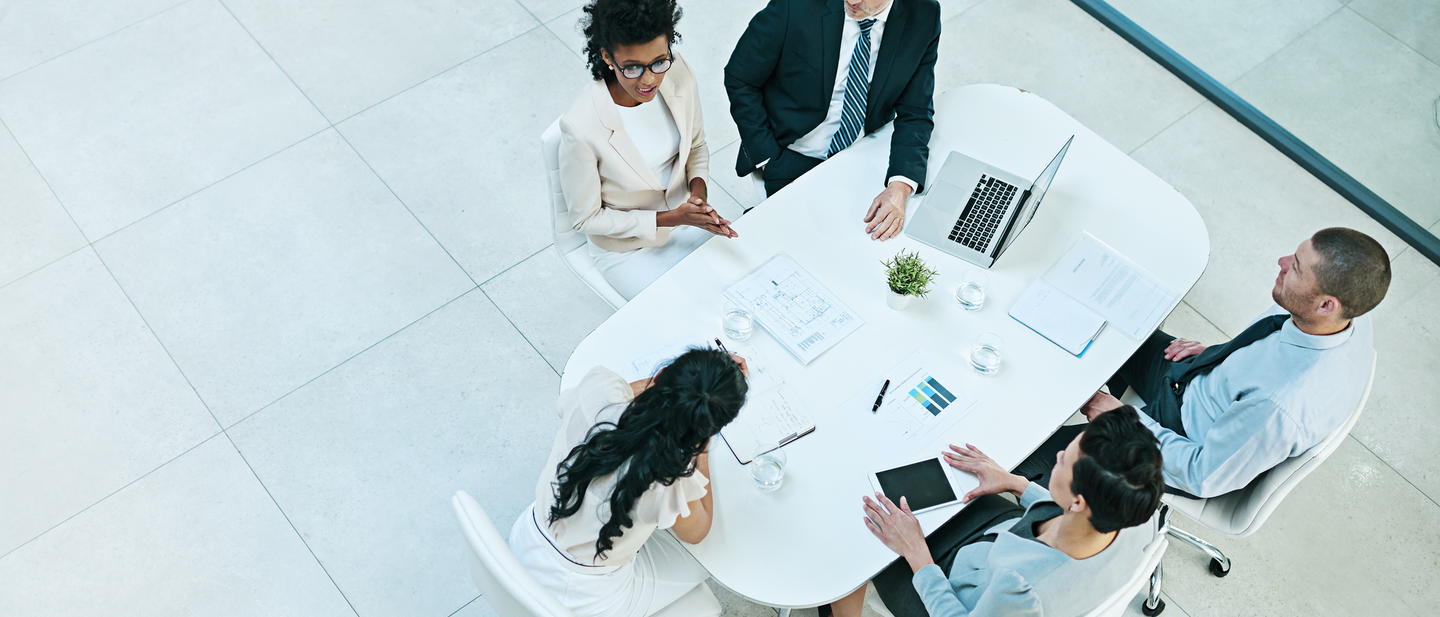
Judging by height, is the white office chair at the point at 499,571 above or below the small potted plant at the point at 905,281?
below

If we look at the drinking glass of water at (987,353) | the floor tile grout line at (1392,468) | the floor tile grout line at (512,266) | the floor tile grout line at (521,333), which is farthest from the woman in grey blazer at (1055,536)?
the floor tile grout line at (512,266)

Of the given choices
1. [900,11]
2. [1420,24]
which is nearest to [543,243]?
[900,11]

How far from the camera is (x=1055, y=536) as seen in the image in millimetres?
1870

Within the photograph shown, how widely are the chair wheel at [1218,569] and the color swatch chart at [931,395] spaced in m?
1.30

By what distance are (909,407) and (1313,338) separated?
94 centimetres

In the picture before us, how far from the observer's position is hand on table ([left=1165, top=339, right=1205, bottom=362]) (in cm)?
258

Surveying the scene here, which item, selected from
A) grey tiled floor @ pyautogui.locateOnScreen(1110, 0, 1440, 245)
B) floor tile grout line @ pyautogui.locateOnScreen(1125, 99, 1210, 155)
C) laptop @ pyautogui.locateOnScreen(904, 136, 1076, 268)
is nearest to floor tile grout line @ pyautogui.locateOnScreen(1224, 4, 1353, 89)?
grey tiled floor @ pyautogui.locateOnScreen(1110, 0, 1440, 245)

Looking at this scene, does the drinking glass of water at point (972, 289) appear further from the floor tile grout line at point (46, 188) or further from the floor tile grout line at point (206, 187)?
the floor tile grout line at point (46, 188)

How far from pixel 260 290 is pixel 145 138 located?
0.97 m

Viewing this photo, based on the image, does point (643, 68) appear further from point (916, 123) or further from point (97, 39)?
point (97, 39)

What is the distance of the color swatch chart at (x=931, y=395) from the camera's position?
220cm

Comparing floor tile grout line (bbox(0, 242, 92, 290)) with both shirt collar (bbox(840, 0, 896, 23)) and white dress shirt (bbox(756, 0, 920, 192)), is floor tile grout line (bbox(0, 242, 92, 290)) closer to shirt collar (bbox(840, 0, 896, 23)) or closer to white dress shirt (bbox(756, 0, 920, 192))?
white dress shirt (bbox(756, 0, 920, 192))

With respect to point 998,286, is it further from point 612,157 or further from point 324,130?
point 324,130

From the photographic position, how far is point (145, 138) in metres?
3.76
